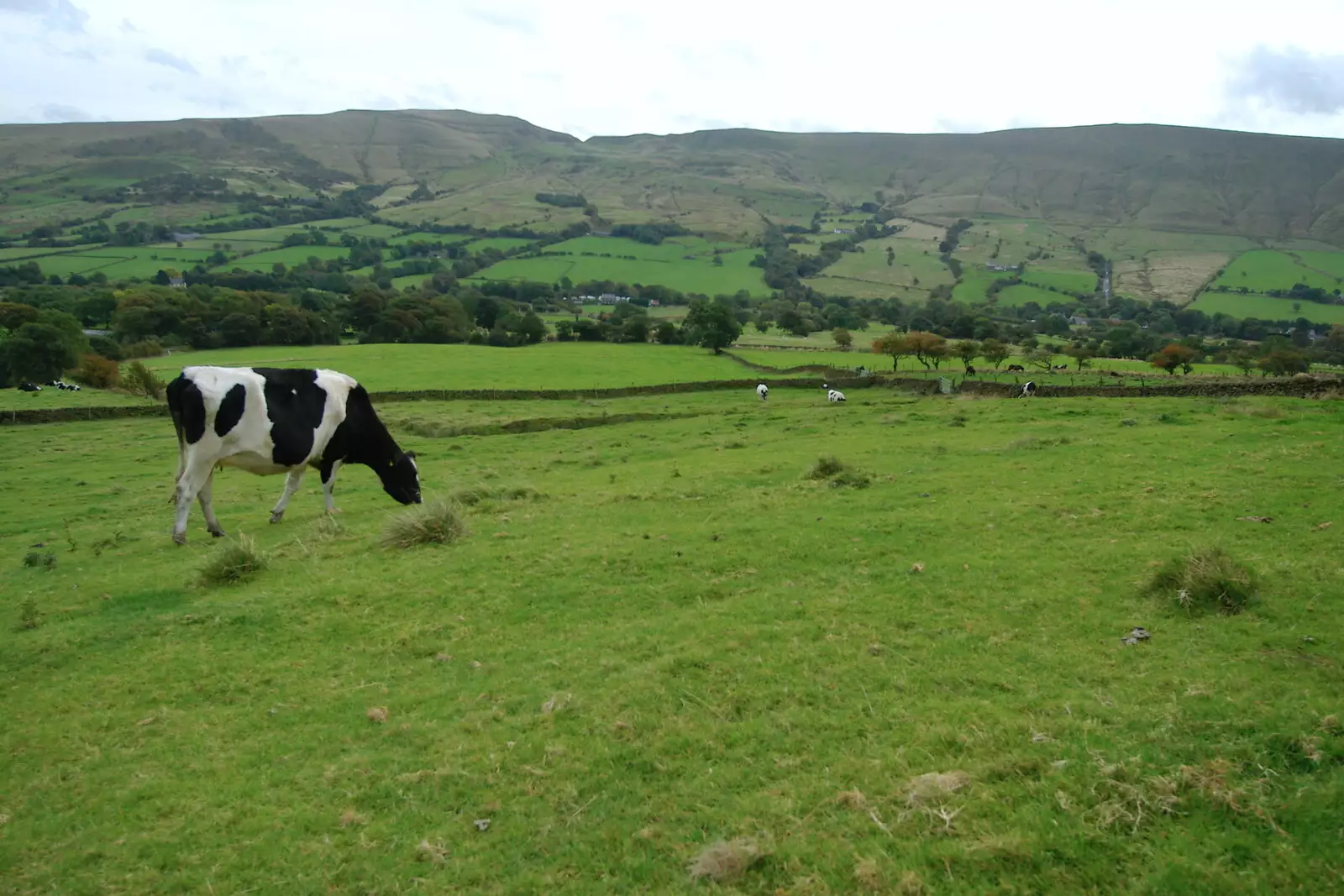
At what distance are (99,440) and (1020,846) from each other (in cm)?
3879

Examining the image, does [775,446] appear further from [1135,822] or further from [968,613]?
[1135,822]

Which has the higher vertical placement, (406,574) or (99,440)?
(406,574)

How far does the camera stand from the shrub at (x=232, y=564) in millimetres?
11242

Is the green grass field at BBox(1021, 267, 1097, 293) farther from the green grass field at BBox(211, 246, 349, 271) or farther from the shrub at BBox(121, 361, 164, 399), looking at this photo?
the shrub at BBox(121, 361, 164, 399)

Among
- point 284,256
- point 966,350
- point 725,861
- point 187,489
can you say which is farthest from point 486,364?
point 284,256

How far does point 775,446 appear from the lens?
963 inches

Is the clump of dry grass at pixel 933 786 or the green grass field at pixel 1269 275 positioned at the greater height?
the green grass field at pixel 1269 275

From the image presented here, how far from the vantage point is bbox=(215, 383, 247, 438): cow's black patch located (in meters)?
14.5

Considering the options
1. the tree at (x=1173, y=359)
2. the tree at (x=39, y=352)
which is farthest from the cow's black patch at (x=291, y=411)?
the tree at (x=1173, y=359)

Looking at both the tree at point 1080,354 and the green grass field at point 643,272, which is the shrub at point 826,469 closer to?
the tree at point 1080,354

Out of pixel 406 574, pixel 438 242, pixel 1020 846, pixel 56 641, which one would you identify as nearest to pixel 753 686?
pixel 1020 846

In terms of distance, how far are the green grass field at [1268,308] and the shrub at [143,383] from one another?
136068 mm

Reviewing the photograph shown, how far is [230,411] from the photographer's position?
48.0ft

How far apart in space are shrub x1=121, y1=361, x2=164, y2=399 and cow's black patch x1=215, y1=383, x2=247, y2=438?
4095 cm
